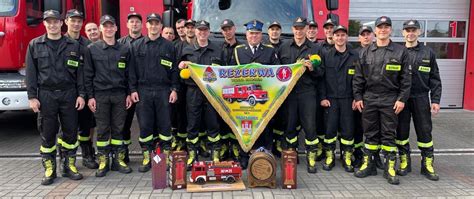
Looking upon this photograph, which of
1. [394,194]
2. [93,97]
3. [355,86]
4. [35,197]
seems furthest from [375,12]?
[35,197]

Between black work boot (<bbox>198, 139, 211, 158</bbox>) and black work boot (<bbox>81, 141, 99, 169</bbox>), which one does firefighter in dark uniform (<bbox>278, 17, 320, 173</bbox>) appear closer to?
black work boot (<bbox>198, 139, 211, 158</bbox>)

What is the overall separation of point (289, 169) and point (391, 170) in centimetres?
130

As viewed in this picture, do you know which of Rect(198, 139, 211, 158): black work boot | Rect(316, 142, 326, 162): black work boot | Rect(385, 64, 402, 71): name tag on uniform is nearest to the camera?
Rect(385, 64, 402, 71): name tag on uniform

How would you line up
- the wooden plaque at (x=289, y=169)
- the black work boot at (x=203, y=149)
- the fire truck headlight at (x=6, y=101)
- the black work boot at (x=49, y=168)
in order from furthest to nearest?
the fire truck headlight at (x=6, y=101)
the black work boot at (x=203, y=149)
the black work boot at (x=49, y=168)
the wooden plaque at (x=289, y=169)

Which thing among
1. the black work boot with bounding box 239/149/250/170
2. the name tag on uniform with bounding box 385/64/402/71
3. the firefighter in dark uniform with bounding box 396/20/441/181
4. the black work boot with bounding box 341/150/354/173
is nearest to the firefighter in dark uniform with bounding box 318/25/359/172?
the black work boot with bounding box 341/150/354/173

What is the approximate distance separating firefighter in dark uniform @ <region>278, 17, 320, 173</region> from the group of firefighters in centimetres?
1

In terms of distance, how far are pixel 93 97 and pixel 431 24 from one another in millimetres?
9256

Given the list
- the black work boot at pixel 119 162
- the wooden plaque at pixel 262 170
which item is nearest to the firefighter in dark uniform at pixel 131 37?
the black work boot at pixel 119 162

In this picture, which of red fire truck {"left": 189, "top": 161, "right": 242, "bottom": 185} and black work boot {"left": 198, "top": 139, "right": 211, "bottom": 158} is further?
black work boot {"left": 198, "top": 139, "right": 211, "bottom": 158}

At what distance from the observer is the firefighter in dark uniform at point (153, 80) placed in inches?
199

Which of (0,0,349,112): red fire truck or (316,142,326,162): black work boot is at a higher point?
(0,0,349,112): red fire truck

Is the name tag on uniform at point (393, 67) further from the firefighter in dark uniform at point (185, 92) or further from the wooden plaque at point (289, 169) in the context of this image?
the firefighter in dark uniform at point (185, 92)

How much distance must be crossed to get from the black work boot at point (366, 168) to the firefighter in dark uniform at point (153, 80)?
247cm

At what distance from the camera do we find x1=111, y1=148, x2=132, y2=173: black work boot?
5137 mm
